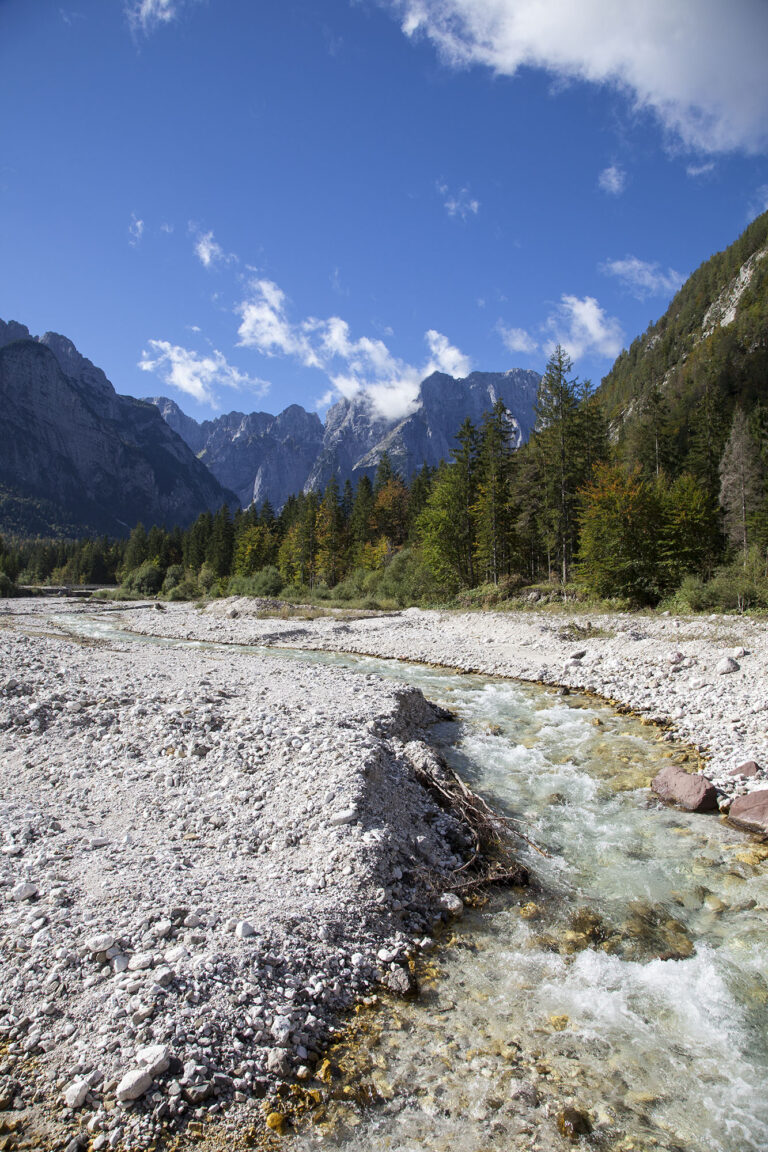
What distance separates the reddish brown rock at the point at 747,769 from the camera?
8.82 metres

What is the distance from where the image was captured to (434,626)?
29.8 meters

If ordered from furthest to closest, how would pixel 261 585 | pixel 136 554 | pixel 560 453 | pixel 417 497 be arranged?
1. pixel 136 554
2. pixel 417 497
3. pixel 261 585
4. pixel 560 453

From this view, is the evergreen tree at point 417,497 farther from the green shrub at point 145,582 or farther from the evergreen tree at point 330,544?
the green shrub at point 145,582

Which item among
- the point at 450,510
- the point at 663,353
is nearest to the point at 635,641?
the point at 450,510

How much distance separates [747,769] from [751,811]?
4.41ft

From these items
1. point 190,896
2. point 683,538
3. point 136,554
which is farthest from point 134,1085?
point 136,554

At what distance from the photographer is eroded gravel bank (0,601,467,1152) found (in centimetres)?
357

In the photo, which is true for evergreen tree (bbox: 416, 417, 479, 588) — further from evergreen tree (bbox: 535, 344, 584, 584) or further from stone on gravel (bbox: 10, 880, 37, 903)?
stone on gravel (bbox: 10, 880, 37, 903)

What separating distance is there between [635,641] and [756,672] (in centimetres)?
532

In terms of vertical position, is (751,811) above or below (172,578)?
below

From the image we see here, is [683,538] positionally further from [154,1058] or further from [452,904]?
[154,1058]

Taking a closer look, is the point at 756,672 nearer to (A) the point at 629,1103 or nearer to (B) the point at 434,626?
(A) the point at 629,1103

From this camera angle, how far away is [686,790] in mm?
8430

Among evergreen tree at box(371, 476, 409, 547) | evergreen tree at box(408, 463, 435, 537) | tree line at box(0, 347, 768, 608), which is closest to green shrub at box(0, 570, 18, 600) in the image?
tree line at box(0, 347, 768, 608)
